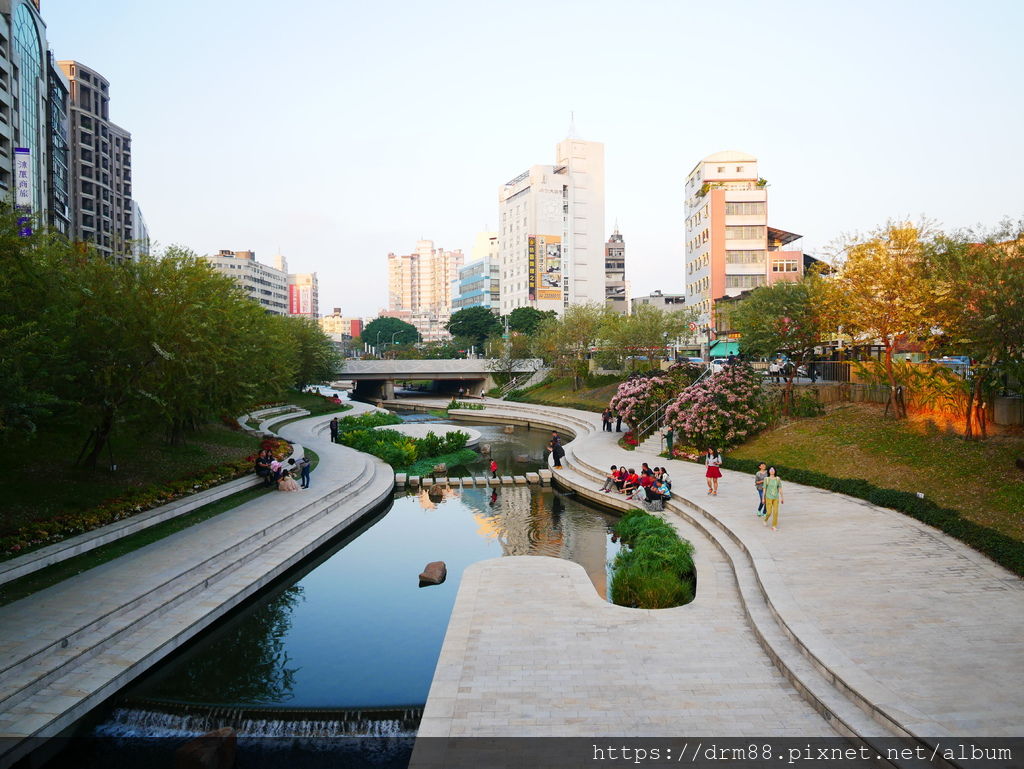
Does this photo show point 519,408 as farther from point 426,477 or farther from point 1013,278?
point 1013,278

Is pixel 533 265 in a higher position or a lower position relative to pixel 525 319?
higher

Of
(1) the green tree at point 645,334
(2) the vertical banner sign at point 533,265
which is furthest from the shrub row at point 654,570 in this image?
(2) the vertical banner sign at point 533,265

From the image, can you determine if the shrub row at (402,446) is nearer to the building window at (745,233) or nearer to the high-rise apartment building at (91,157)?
the building window at (745,233)

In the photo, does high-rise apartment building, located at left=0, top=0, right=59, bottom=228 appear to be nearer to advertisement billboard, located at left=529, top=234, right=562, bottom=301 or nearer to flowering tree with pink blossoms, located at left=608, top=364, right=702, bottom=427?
flowering tree with pink blossoms, located at left=608, top=364, right=702, bottom=427

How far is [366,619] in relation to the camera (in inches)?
569

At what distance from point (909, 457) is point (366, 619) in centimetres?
1698

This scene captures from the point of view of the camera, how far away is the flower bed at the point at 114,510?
1488 centimetres

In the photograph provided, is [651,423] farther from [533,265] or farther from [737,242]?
[533,265]

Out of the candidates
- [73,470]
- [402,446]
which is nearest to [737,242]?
[402,446]

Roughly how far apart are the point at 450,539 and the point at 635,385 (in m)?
17.6

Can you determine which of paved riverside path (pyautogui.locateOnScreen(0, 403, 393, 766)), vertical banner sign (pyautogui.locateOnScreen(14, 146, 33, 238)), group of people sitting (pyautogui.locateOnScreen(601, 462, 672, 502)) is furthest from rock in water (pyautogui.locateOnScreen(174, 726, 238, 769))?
vertical banner sign (pyautogui.locateOnScreen(14, 146, 33, 238))

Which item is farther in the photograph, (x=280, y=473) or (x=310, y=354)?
(x=310, y=354)

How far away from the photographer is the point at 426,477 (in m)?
29.8

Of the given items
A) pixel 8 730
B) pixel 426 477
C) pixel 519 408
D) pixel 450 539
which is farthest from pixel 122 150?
pixel 8 730
